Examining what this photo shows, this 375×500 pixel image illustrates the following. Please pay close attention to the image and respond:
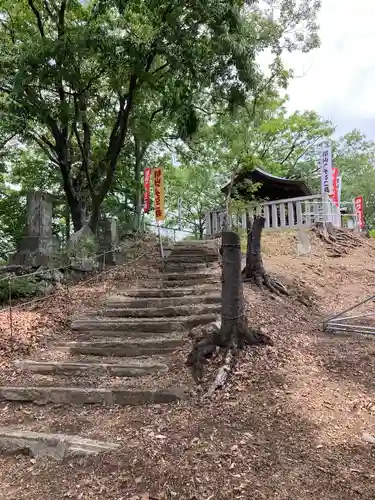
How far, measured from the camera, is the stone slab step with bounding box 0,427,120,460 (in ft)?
10.7

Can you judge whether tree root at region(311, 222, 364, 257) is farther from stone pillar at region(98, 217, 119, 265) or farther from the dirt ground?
the dirt ground

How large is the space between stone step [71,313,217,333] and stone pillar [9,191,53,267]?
2540 millimetres

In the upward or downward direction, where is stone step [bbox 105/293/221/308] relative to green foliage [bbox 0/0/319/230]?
downward

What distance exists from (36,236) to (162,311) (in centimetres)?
372

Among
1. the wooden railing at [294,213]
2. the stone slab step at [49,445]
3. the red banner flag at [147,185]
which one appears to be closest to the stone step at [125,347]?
the stone slab step at [49,445]

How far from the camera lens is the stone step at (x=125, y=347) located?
520 centimetres

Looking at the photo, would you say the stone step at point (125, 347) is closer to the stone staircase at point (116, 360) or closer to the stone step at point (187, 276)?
the stone staircase at point (116, 360)

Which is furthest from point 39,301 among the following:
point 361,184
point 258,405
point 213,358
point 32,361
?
point 361,184

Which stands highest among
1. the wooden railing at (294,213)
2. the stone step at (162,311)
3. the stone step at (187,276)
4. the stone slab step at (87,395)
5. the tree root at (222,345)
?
the wooden railing at (294,213)

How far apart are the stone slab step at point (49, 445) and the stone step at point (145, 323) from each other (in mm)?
2389

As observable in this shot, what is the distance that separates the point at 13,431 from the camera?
3717mm

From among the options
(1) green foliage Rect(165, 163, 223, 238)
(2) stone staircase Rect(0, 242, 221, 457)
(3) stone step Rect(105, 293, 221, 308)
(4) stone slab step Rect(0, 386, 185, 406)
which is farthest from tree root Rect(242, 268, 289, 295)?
(1) green foliage Rect(165, 163, 223, 238)

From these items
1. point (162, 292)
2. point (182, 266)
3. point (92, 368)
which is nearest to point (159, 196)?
point (182, 266)

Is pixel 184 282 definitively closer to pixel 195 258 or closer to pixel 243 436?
pixel 195 258
